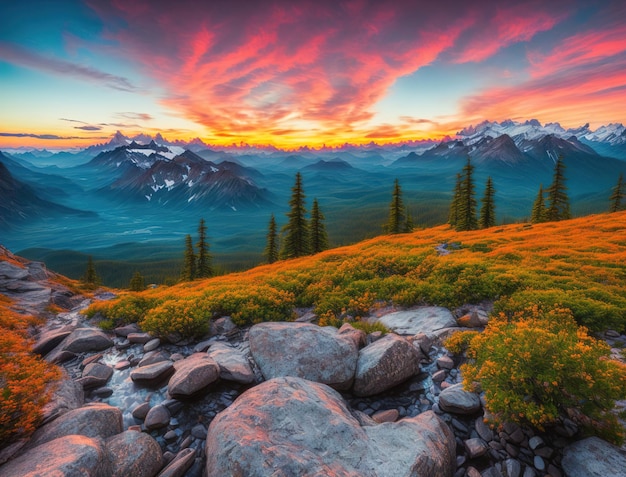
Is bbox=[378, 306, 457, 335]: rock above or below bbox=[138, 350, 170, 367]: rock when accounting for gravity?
above

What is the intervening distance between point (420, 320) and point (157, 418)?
32.2 ft

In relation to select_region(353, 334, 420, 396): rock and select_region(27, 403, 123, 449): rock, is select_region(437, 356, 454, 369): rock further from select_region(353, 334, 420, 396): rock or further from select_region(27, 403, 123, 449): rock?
select_region(27, 403, 123, 449): rock

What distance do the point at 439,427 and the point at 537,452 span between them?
187 cm

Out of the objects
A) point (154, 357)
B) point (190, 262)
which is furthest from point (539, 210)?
point (154, 357)

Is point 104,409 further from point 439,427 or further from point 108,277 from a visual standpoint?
point 108,277

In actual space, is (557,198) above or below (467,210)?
above

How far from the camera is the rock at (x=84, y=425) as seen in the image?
20.4ft

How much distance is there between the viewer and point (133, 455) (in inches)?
232

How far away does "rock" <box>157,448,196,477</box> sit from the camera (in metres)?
5.80

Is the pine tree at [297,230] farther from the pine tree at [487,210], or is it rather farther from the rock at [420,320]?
the rock at [420,320]

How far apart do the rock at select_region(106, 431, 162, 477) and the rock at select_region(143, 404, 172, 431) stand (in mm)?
865

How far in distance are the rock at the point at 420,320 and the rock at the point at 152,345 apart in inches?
364

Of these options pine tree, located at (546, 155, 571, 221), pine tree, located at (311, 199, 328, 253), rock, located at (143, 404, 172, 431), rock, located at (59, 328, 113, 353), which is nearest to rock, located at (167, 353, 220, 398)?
rock, located at (143, 404, 172, 431)

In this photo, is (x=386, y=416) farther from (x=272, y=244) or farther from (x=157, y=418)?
(x=272, y=244)
